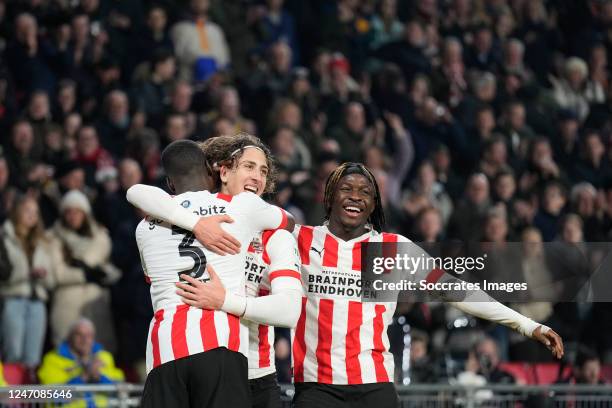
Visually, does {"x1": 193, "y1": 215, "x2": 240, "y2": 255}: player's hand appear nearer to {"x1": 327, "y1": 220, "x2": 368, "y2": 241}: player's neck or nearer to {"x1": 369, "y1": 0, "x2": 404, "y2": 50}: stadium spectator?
{"x1": 327, "y1": 220, "x2": 368, "y2": 241}: player's neck

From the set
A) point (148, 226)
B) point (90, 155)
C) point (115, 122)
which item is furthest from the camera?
point (115, 122)

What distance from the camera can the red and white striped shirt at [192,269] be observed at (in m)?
4.89

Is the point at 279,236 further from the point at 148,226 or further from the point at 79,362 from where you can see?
the point at 79,362

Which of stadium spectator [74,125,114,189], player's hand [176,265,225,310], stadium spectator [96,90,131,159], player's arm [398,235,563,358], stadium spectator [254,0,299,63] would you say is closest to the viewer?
player's hand [176,265,225,310]

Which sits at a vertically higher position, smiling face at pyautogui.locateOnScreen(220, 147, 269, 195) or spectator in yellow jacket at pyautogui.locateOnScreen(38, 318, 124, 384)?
smiling face at pyautogui.locateOnScreen(220, 147, 269, 195)

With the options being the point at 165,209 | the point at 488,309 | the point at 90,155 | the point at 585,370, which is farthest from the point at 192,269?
the point at 90,155

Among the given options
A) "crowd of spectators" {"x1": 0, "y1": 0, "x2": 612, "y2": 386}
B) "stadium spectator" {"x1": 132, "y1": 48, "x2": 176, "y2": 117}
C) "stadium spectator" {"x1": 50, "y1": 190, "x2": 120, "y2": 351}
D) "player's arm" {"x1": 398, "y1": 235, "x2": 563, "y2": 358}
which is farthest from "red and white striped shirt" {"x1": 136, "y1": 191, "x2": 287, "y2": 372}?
"stadium spectator" {"x1": 132, "y1": 48, "x2": 176, "y2": 117}

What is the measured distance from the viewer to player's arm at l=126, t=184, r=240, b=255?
16.2 feet

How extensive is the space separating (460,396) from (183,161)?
4.05 m

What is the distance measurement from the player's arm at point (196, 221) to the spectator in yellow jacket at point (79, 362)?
14.0ft

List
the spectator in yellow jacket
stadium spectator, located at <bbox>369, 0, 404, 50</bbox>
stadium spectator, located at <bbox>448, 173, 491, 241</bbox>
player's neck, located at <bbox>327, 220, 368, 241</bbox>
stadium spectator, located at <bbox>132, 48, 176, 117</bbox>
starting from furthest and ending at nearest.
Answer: stadium spectator, located at <bbox>369, 0, 404, 50</bbox> → stadium spectator, located at <bbox>132, 48, 176, 117</bbox> → stadium spectator, located at <bbox>448, 173, 491, 241</bbox> → the spectator in yellow jacket → player's neck, located at <bbox>327, 220, 368, 241</bbox>

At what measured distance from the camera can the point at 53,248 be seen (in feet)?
31.9

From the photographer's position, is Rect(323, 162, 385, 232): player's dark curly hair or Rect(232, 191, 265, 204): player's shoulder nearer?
Rect(232, 191, 265, 204): player's shoulder

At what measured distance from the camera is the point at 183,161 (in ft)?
17.0
